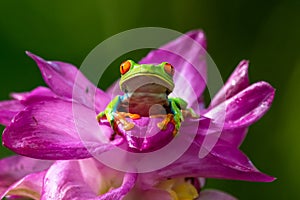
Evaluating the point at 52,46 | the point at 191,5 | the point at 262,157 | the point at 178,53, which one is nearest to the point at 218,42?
the point at 191,5

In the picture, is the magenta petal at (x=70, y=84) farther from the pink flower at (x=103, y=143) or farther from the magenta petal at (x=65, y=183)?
the magenta petal at (x=65, y=183)

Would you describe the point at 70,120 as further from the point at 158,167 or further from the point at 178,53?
the point at 178,53

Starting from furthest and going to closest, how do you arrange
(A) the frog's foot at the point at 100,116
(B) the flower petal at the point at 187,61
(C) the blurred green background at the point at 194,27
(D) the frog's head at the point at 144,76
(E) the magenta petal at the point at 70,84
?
1. (C) the blurred green background at the point at 194,27
2. (B) the flower petal at the point at 187,61
3. (E) the magenta petal at the point at 70,84
4. (A) the frog's foot at the point at 100,116
5. (D) the frog's head at the point at 144,76

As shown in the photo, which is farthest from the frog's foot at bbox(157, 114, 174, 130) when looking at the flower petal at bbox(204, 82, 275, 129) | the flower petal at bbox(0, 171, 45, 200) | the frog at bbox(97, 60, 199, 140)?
the flower petal at bbox(0, 171, 45, 200)

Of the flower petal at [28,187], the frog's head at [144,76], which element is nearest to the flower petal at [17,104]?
the flower petal at [28,187]

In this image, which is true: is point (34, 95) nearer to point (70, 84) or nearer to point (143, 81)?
point (70, 84)

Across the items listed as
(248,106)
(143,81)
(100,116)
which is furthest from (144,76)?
(248,106)
